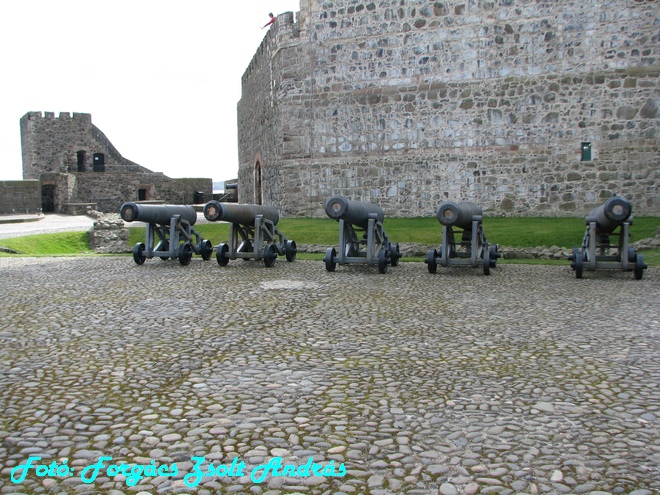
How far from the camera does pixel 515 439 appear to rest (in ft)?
10.6

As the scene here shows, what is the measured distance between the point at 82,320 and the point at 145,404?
2886 millimetres

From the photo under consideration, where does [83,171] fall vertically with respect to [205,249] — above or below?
above

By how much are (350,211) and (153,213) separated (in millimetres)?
3888

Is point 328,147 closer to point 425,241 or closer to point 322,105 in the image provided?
point 322,105

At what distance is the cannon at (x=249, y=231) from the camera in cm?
1093

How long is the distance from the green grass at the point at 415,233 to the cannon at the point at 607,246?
1271 millimetres

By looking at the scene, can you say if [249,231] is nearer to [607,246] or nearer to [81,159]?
[607,246]

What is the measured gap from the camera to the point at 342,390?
13.2 ft

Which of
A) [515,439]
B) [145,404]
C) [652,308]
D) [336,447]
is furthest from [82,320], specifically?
[652,308]

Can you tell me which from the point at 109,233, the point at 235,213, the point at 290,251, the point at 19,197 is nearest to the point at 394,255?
the point at 290,251

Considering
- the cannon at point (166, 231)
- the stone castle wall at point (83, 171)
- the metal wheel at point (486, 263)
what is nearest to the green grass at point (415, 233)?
the cannon at point (166, 231)

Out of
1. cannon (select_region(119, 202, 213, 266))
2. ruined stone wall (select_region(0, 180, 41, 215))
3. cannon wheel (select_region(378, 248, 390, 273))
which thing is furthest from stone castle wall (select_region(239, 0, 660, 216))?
ruined stone wall (select_region(0, 180, 41, 215))

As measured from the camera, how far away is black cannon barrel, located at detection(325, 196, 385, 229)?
10.0m

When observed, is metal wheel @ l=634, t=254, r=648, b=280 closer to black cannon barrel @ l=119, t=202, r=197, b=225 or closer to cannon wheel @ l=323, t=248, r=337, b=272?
cannon wheel @ l=323, t=248, r=337, b=272
